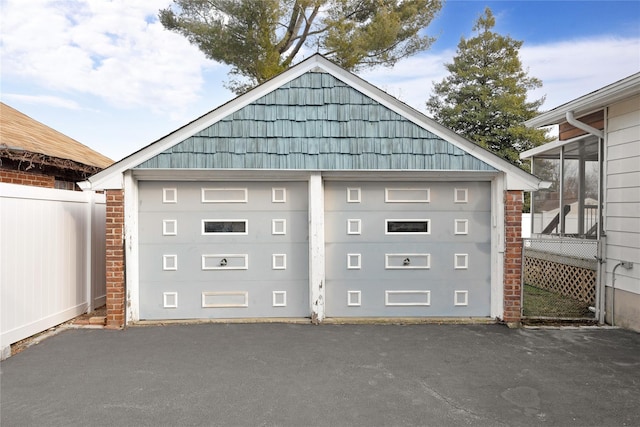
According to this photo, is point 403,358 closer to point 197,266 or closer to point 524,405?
point 524,405

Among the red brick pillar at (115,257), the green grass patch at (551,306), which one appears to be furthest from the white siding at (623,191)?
the red brick pillar at (115,257)

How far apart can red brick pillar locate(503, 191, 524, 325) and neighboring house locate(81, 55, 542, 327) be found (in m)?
0.01

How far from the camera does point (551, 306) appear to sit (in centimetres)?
689

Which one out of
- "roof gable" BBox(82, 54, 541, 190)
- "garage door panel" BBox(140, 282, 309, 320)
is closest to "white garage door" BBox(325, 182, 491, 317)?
"roof gable" BBox(82, 54, 541, 190)

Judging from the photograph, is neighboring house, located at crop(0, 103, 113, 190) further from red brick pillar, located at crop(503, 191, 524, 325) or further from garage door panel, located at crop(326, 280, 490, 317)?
red brick pillar, located at crop(503, 191, 524, 325)

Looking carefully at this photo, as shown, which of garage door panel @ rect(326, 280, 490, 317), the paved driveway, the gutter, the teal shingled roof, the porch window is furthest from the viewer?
the porch window

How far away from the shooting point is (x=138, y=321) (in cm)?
579

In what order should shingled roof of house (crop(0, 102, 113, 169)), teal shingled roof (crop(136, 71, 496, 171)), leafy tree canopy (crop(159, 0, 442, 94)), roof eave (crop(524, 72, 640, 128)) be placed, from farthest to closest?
leafy tree canopy (crop(159, 0, 442, 94)), shingled roof of house (crop(0, 102, 113, 169)), teal shingled roof (crop(136, 71, 496, 171)), roof eave (crop(524, 72, 640, 128))

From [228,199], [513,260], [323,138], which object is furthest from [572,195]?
[228,199]

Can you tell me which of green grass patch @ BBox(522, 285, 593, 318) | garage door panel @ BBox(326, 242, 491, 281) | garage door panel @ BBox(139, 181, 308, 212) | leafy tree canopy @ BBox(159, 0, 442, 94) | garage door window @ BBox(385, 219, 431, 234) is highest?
leafy tree canopy @ BBox(159, 0, 442, 94)

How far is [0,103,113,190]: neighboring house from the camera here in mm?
6184

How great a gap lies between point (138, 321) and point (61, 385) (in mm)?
2032

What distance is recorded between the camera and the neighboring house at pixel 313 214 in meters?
5.69

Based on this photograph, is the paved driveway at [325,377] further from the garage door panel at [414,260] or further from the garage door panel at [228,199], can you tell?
the garage door panel at [228,199]
